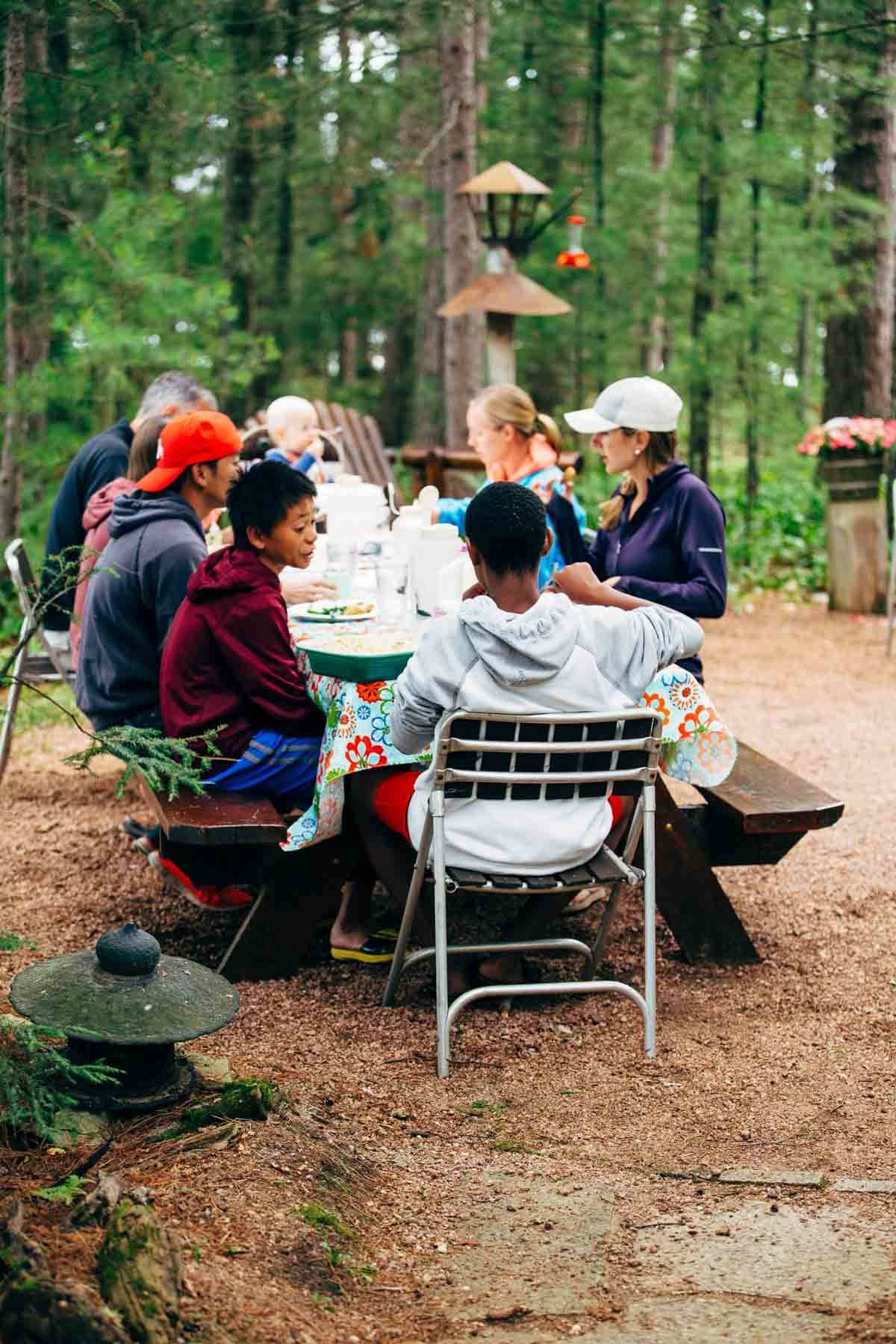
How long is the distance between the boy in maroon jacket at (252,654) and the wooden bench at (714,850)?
1065 millimetres

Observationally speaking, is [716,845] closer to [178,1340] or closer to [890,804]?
[890,804]

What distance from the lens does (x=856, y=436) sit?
10.8m

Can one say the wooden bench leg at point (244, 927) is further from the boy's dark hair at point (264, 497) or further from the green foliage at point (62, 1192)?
the green foliage at point (62, 1192)

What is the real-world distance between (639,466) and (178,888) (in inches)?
79.3

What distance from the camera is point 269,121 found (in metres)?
13.4

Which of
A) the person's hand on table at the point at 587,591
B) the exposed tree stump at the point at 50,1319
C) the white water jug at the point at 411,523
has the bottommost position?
the exposed tree stump at the point at 50,1319

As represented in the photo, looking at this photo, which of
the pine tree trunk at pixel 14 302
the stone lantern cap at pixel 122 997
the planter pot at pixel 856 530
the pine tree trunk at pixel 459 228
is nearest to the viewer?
the stone lantern cap at pixel 122 997

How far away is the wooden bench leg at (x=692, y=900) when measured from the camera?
432 centimetres

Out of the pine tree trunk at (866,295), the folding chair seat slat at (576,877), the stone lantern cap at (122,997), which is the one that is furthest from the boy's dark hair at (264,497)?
the pine tree trunk at (866,295)

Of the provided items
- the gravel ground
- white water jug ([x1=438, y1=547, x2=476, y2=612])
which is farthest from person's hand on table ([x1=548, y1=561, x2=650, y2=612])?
the gravel ground

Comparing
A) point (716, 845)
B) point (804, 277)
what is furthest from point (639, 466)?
point (804, 277)

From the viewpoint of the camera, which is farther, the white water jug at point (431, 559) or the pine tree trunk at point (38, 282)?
the pine tree trunk at point (38, 282)

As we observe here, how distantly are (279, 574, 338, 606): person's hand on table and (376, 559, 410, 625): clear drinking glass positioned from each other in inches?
6.5

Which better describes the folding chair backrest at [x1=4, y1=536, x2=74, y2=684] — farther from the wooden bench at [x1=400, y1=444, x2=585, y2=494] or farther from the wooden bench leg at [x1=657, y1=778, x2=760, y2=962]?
the wooden bench at [x1=400, y1=444, x2=585, y2=494]
